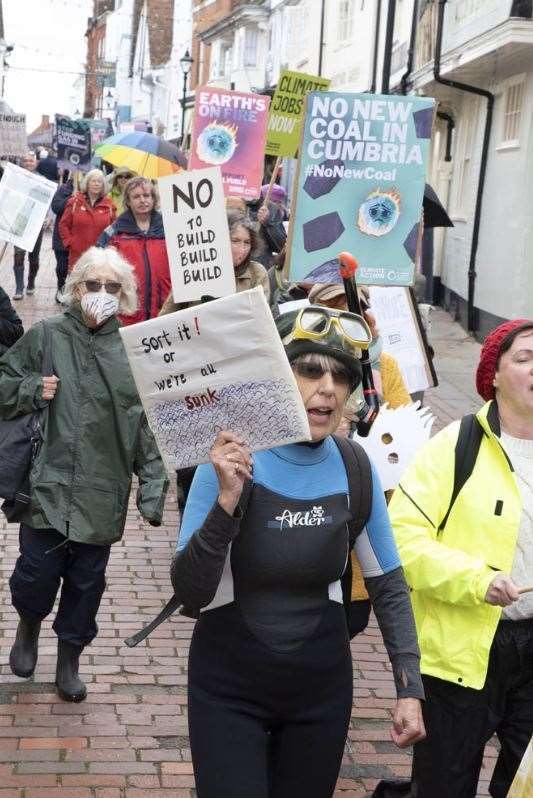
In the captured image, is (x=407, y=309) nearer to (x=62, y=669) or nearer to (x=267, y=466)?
(x=62, y=669)

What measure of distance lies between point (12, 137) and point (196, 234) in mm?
10822

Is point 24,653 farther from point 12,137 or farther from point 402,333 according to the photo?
point 12,137

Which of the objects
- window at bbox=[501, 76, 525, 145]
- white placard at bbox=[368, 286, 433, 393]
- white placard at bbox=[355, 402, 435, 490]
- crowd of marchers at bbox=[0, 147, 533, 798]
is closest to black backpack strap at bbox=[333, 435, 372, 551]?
crowd of marchers at bbox=[0, 147, 533, 798]

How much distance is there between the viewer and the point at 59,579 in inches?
213

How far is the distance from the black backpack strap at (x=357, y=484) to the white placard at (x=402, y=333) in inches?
158

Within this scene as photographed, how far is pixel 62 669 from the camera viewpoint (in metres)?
5.45

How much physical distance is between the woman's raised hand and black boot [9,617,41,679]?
2.85 meters

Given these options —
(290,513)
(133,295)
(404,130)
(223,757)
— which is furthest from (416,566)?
(404,130)

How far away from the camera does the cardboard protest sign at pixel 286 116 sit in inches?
491

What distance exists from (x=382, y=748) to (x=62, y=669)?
1359mm

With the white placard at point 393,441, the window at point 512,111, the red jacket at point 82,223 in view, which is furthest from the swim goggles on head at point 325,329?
the window at point 512,111

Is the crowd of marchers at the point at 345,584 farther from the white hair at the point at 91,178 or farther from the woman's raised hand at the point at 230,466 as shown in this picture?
the white hair at the point at 91,178

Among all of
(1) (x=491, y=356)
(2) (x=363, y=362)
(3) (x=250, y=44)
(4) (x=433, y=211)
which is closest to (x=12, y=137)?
(4) (x=433, y=211)

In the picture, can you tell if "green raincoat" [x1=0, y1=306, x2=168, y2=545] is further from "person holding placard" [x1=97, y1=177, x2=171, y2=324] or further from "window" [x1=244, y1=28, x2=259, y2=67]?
"window" [x1=244, y1=28, x2=259, y2=67]
